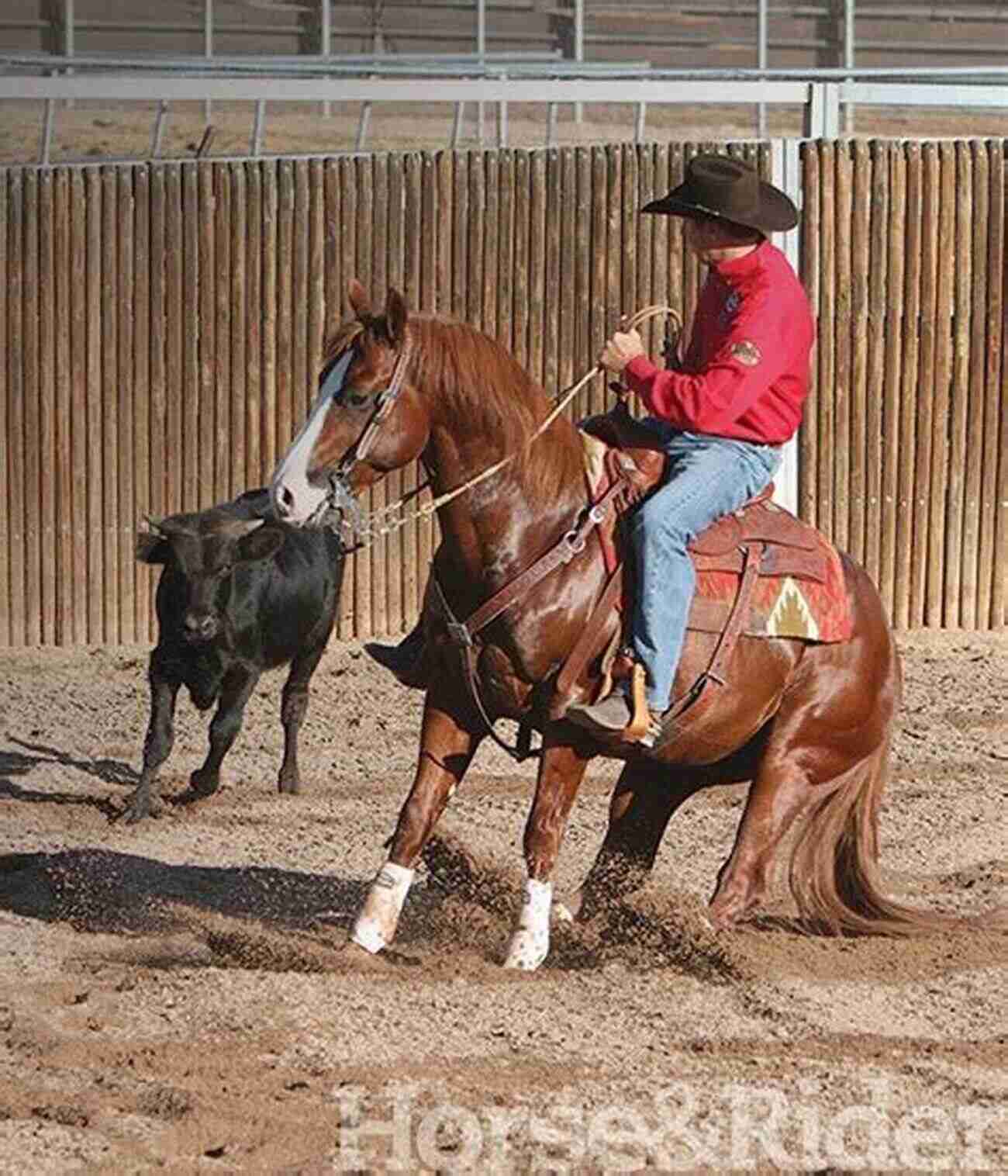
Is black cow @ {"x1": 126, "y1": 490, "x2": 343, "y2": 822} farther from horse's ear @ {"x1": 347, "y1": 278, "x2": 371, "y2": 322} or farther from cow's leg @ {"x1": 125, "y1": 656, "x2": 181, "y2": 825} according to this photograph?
horse's ear @ {"x1": 347, "y1": 278, "x2": 371, "y2": 322}

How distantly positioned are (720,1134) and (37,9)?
19467 mm

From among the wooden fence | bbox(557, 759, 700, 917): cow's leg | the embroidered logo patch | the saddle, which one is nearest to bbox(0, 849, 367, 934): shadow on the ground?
bbox(557, 759, 700, 917): cow's leg

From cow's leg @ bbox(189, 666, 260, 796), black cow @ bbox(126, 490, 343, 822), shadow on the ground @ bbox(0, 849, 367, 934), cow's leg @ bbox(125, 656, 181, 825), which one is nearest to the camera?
shadow on the ground @ bbox(0, 849, 367, 934)

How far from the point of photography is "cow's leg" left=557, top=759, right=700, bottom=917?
860 cm

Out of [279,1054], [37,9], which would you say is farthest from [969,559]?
[37,9]

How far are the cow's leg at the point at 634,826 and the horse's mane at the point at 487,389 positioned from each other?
1287 millimetres

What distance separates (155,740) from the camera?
10.9m

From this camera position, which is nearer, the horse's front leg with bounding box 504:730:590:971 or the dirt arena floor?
the dirt arena floor

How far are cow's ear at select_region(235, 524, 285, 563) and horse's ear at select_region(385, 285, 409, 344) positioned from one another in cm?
382

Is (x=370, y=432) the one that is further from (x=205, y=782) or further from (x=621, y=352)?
(x=205, y=782)

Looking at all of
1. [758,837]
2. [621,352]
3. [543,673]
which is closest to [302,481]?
[543,673]

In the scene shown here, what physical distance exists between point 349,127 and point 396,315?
16.4 meters

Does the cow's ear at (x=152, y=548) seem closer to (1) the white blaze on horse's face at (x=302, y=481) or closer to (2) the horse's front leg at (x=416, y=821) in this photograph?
(2) the horse's front leg at (x=416, y=821)

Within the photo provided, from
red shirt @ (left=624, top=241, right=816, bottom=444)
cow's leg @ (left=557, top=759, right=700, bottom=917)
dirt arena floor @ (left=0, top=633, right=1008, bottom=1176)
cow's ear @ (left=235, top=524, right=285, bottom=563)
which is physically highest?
red shirt @ (left=624, top=241, right=816, bottom=444)
